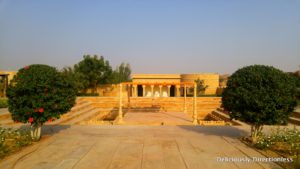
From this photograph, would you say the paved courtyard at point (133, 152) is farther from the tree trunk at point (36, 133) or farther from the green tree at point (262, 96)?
the green tree at point (262, 96)

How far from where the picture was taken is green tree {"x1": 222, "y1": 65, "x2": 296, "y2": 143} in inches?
249

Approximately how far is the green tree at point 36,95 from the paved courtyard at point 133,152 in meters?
0.87

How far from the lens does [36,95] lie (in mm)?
6613

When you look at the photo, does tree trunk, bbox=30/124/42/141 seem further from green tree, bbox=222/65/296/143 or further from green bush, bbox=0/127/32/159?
green tree, bbox=222/65/296/143

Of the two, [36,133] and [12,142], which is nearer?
[12,142]

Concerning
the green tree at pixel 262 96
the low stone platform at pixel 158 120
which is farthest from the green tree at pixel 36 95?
the low stone platform at pixel 158 120

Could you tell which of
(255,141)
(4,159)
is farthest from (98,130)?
(255,141)

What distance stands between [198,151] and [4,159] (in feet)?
15.1

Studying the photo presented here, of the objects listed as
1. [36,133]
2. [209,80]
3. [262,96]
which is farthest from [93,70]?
[262,96]

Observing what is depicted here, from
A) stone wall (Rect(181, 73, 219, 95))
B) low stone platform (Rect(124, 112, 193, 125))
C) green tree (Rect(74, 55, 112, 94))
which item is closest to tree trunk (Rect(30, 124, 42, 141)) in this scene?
low stone platform (Rect(124, 112, 193, 125))

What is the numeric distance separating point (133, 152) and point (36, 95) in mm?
3195

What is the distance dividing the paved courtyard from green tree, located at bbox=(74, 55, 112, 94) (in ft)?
70.5

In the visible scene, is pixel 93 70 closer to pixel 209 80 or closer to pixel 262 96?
pixel 209 80

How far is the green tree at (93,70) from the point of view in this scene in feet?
96.4
